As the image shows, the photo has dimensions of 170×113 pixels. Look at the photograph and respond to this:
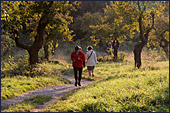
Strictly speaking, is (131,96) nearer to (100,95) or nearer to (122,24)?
(100,95)

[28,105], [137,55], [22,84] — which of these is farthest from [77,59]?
[137,55]

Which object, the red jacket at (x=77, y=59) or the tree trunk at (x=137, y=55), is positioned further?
the tree trunk at (x=137, y=55)

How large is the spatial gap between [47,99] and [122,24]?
21078 mm

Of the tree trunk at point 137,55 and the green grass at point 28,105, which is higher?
the tree trunk at point 137,55

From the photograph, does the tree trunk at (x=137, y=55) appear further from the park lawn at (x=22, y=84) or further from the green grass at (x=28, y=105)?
the green grass at (x=28, y=105)

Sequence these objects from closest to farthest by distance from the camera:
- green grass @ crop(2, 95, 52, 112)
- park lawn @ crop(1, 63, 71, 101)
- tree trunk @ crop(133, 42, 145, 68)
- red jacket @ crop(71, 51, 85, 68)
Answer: green grass @ crop(2, 95, 52, 112), park lawn @ crop(1, 63, 71, 101), red jacket @ crop(71, 51, 85, 68), tree trunk @ crop(133, 42, 145, 68)

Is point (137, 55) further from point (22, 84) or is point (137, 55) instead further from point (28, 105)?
point (28, 105)

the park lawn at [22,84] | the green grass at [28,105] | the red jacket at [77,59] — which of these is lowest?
the green grass at [28,105]

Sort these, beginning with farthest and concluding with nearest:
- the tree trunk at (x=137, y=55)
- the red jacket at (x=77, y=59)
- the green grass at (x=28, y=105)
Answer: the tree trunk at (x=137, y=55) < the red jacket at (x=77, y=59) < the green grass at (x=28, y=105)

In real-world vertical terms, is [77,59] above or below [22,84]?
above

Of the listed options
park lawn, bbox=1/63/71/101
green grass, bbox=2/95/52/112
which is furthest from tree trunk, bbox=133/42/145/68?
green grass, bbox=2/95/52/112

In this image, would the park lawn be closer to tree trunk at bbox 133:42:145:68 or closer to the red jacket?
the red jacket

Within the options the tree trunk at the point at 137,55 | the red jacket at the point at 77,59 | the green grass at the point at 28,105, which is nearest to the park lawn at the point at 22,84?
the green grass at the point at 28,105

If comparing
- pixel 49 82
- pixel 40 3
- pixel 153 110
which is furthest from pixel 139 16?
pixel 153 110
